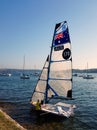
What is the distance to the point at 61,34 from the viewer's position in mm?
27672

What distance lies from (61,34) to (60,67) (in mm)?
4075

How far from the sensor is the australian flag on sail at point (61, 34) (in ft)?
89.9

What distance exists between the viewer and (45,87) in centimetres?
2897

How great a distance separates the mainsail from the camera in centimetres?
2739

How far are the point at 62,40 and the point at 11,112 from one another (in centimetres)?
1230

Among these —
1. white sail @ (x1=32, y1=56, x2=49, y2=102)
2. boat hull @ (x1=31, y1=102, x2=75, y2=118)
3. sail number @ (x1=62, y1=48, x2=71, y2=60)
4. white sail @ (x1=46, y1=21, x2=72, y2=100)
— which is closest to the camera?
boat hull @ (x1=31, y1=102, x2=75, y2=118)

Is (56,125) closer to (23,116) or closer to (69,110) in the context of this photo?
(69,110)

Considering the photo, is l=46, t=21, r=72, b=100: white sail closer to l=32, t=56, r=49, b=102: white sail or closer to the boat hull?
l=32, t=56, r=49, b=102: white sail

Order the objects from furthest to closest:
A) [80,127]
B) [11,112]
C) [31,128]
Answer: [11,112]
[80,127]
[31,128]

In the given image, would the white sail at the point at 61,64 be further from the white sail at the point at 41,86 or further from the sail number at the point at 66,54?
the white sail at the point at 41,86

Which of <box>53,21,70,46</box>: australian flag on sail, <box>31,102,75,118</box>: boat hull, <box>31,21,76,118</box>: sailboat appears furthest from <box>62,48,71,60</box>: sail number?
<box>31,102,75,118</box>: boat hull

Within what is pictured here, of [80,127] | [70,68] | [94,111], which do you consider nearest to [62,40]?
[70,68]

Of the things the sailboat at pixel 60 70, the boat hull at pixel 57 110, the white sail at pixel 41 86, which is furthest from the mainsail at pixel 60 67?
the boat hull at pixel 57 110

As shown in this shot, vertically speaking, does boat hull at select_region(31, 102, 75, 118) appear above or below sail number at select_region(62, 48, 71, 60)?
below
